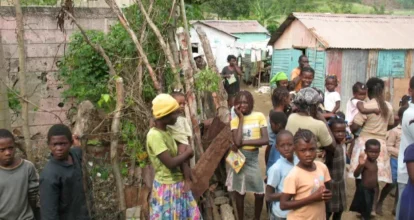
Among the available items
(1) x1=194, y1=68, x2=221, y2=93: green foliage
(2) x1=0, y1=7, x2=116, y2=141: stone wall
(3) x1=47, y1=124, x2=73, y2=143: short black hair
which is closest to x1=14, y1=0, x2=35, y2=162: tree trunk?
(3) x1=47, y1=124, x2=73, y2=143: short black hair

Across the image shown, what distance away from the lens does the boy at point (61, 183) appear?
122 inches

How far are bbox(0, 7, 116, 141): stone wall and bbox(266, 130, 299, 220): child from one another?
13.5ft

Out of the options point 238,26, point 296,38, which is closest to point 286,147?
point 296,38

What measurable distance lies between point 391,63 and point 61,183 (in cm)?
1312

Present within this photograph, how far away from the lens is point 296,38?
15344mm

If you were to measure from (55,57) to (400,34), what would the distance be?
11755 millimetres

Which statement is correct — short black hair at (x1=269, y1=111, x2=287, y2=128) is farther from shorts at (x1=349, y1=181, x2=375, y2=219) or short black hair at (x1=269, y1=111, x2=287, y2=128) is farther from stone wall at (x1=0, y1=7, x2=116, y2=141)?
stone wall at (x1=0, y1=7, x2=116, y2=141)

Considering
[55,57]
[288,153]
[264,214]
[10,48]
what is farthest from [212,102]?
[10,48]

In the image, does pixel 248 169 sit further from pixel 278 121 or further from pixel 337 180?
pixel 337 180

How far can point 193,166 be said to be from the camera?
455 centimetres

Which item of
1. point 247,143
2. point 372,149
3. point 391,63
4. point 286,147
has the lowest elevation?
point 372,149

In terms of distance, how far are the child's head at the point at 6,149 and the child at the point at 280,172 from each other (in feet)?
6.48

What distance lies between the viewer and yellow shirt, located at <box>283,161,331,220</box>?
3.25 meters

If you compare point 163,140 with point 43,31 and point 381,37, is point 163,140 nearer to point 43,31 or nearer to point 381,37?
point 43,31
